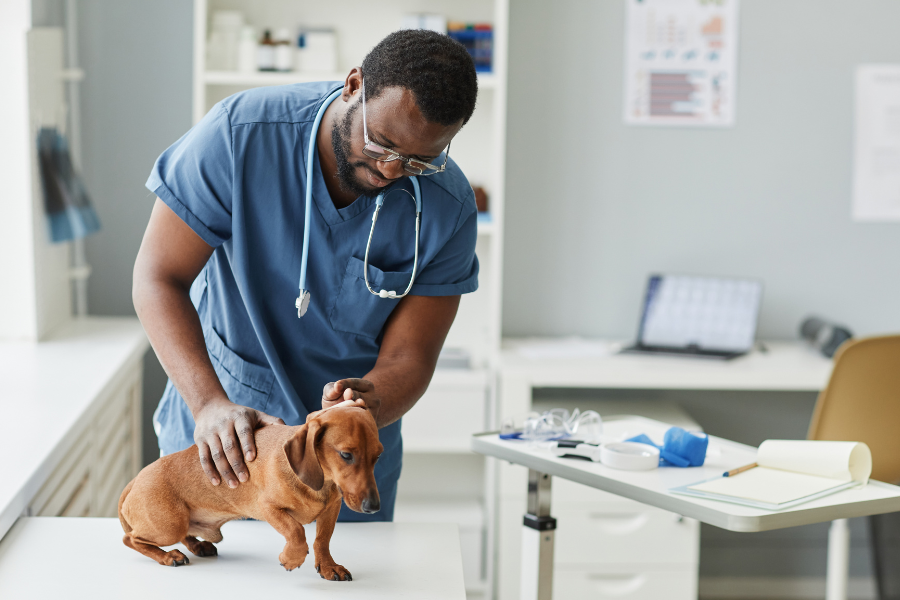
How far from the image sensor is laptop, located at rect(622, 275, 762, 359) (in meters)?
2.42

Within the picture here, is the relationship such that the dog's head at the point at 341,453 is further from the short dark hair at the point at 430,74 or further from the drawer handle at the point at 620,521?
the drawer handle at the point at 620,521

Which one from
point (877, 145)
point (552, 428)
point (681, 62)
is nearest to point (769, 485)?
point (552, 428)

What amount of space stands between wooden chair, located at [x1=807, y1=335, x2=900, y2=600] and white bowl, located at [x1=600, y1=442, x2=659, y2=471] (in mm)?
862

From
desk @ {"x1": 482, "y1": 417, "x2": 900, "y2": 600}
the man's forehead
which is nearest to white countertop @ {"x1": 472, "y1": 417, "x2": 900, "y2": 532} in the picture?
desk @ {"x1": 482, "y1": 417, "x2": 900, "y2": 600}

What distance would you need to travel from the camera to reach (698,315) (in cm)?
247

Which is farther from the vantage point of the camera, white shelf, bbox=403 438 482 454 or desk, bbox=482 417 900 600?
white shelf, bbox=403 438 482 454

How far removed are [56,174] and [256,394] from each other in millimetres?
1337

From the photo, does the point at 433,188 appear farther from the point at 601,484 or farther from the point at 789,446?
the point at 789,446

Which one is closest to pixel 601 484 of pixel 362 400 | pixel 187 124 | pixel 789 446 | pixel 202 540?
pixel 789 446

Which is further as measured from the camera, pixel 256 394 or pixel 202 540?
pixel 256 394

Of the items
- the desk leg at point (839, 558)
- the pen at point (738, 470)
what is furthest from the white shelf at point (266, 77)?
the desk leg at point (839, 558)

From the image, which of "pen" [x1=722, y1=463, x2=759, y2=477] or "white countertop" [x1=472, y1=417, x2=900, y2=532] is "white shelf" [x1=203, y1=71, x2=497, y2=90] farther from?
"pen" [x1=722, y1=463, x2=759, y2=477]

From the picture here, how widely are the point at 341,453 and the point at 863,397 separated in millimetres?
1545

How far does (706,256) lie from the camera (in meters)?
2.63
